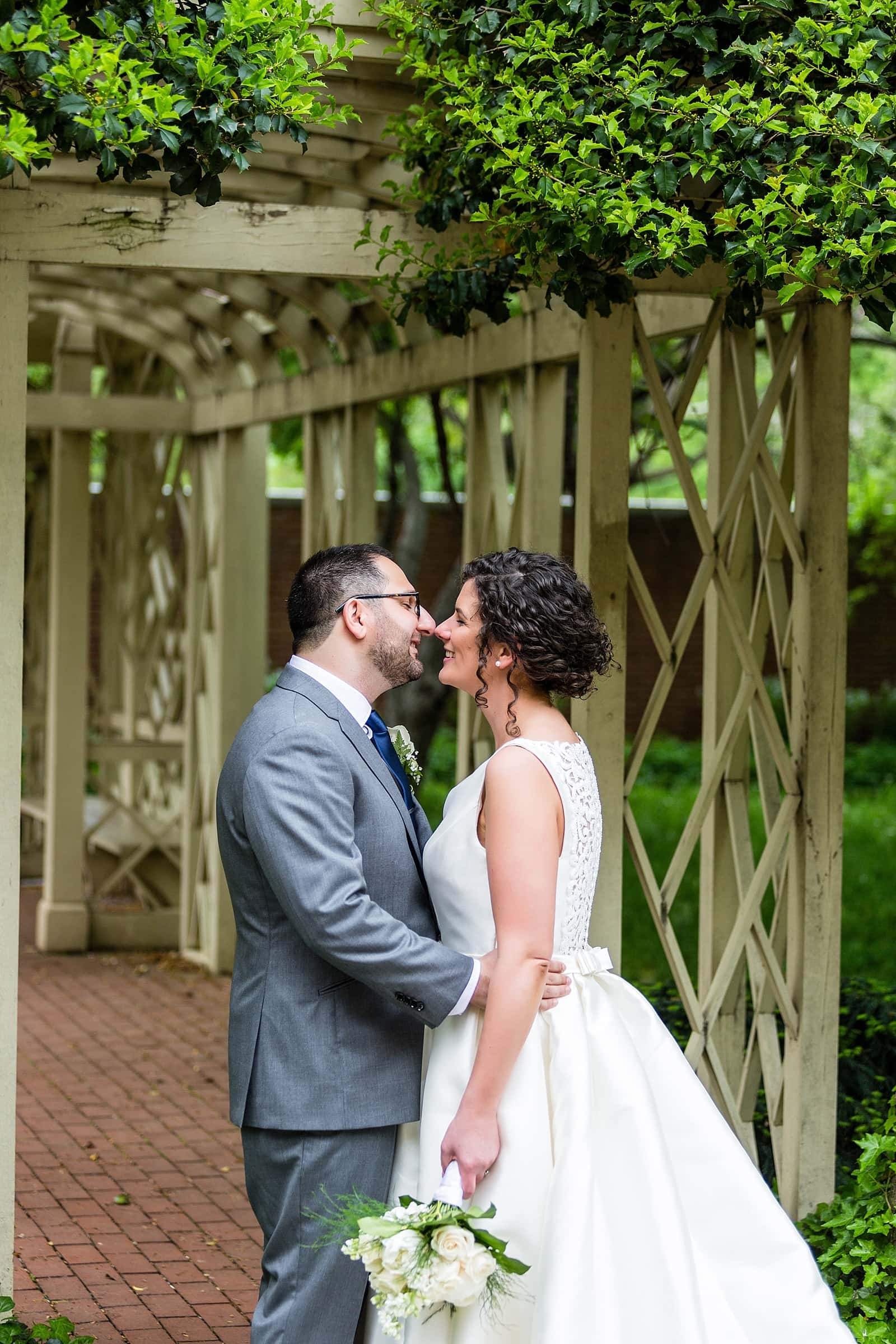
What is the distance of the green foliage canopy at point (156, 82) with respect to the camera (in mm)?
2879

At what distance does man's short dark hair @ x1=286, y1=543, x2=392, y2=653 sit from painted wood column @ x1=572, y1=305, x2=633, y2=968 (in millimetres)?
1197

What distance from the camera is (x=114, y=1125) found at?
640 centimetres

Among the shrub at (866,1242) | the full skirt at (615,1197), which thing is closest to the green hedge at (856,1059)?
the shrub at (866,1242)

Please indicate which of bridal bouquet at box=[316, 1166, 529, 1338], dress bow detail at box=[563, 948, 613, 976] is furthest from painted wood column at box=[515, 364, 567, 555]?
bridal bouquet at box=[316, 1166, 529, 1338]

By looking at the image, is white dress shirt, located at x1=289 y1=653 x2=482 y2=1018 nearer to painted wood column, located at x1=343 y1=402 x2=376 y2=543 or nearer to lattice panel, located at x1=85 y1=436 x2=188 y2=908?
painted wood column, located at x1=343 y1=402 x2=376 y2=543

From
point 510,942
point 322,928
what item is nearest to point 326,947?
Result: point 322,928

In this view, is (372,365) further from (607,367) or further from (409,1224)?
(409,1224)

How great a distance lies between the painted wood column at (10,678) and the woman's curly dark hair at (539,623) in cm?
133

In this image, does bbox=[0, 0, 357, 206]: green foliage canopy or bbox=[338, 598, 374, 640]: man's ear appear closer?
bbox=[0, 0, 357, 206]: green foliage canopy

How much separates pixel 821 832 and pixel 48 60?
9.80 feet

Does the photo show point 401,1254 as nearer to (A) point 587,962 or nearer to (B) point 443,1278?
(B) point 443,1278

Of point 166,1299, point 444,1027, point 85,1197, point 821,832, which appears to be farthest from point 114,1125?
point 444,1027

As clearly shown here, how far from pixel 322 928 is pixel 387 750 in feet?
1.78

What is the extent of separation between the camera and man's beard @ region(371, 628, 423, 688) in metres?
3.25
